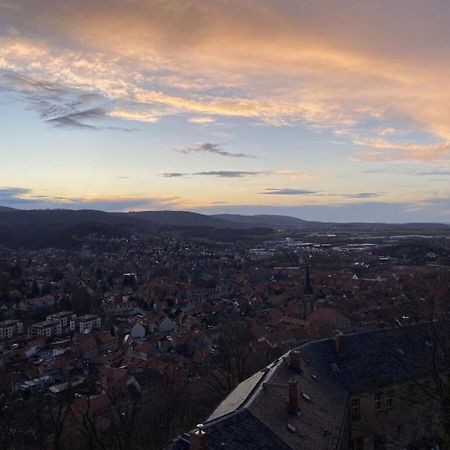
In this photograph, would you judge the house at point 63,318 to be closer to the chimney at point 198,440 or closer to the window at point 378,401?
the window at point 378,401

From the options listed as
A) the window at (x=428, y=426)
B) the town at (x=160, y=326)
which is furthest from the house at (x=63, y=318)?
the window at (x=428, y=426)

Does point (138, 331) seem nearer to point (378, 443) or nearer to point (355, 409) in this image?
point (355, 409)

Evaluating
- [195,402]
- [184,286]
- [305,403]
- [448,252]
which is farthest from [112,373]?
[448,252]

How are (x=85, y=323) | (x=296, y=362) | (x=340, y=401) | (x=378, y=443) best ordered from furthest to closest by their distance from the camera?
(x=85, y=323) < (x=378, y=443) < (x=296, y=362) < (x=340, y=401)

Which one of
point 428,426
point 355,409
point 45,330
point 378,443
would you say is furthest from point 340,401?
point 45,330

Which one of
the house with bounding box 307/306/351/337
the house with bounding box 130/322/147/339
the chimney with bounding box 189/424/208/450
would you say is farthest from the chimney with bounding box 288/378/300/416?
the house with bounding box 130/322/147/339

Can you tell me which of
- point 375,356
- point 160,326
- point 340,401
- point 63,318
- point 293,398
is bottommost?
point 63,318

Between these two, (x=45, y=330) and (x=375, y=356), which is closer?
(x=375, y=356)

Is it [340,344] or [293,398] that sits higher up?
[340,344]
